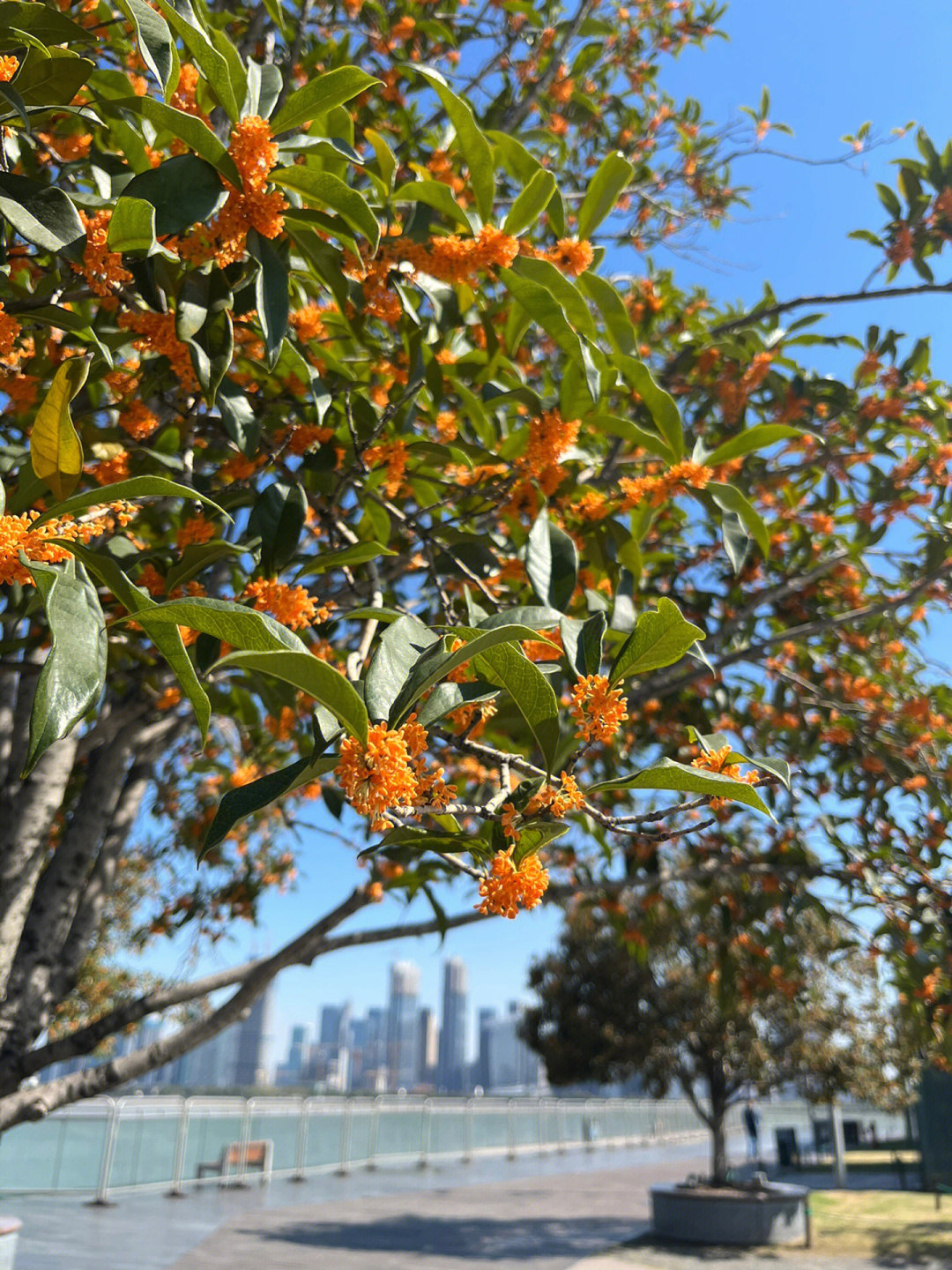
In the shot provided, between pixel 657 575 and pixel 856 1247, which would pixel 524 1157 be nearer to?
pixel 856 1247

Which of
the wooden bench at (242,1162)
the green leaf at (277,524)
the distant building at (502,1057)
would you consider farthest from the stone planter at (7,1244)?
the distant building at (502,1057)

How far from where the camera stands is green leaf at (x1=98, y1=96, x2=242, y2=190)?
1.35 metres

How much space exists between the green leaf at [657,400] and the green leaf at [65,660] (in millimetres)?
1367

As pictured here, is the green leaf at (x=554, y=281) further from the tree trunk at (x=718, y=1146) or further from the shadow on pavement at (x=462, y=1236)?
the tree trunk at (x=718, y=1146)

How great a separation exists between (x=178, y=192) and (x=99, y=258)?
18 cm

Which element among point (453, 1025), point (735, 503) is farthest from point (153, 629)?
point (453, 1025)

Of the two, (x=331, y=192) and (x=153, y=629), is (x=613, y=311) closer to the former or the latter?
(x=331, y=192)

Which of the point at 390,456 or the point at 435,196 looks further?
the point at 390,456

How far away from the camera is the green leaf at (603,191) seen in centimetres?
201

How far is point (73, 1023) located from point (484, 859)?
39.4 ft

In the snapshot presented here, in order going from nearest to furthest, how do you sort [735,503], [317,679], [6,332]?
[317,679] < [6,332] < [735,503]

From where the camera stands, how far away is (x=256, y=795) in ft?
3.58

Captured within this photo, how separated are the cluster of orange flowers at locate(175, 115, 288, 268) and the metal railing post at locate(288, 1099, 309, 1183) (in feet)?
45.0

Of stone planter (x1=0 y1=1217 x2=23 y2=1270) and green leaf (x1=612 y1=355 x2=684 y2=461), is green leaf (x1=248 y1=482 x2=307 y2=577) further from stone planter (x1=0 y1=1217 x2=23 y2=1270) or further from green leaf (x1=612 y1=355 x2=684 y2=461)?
stone planter (x1=0 y1=1217 x2=23 y2=1270)
